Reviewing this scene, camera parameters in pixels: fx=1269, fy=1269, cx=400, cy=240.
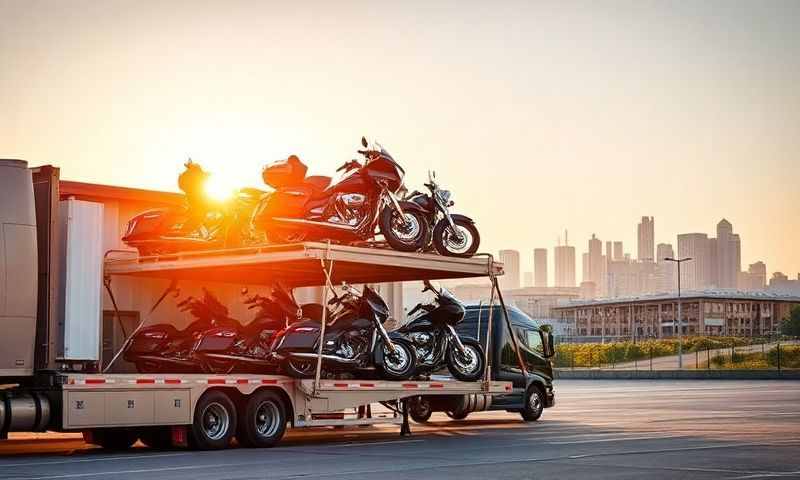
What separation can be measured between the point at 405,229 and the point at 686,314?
119 meters

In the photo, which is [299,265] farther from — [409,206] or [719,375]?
[719,375]

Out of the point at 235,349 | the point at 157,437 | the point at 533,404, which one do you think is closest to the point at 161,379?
the point at 157,437

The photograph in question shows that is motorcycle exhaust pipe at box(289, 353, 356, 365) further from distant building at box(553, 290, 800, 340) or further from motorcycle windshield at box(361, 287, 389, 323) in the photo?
distant building at box(553, 290, 800, 340)

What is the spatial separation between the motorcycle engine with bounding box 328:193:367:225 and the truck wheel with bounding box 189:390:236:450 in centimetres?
322

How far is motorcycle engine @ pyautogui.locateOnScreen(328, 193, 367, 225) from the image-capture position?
739 inches

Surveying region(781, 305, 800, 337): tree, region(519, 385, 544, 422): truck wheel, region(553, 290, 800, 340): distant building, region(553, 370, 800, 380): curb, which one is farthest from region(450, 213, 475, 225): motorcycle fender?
region(553, 290, 800, 340): distant building

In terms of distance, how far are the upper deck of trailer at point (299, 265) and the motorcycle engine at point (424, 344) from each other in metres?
1.04

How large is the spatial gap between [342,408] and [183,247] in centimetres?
342

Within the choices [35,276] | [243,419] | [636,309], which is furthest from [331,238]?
[636,309]

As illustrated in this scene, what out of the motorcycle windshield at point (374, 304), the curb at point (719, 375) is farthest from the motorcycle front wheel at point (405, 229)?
the curb at point (719, 375)

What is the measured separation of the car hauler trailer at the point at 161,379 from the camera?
1571cm

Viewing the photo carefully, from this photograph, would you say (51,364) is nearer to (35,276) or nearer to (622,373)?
(35,276)

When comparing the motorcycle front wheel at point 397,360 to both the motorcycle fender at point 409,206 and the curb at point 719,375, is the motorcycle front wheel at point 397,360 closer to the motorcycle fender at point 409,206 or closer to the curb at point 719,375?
the motorcycle fender at point 409,206

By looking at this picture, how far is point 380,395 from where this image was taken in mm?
19250
